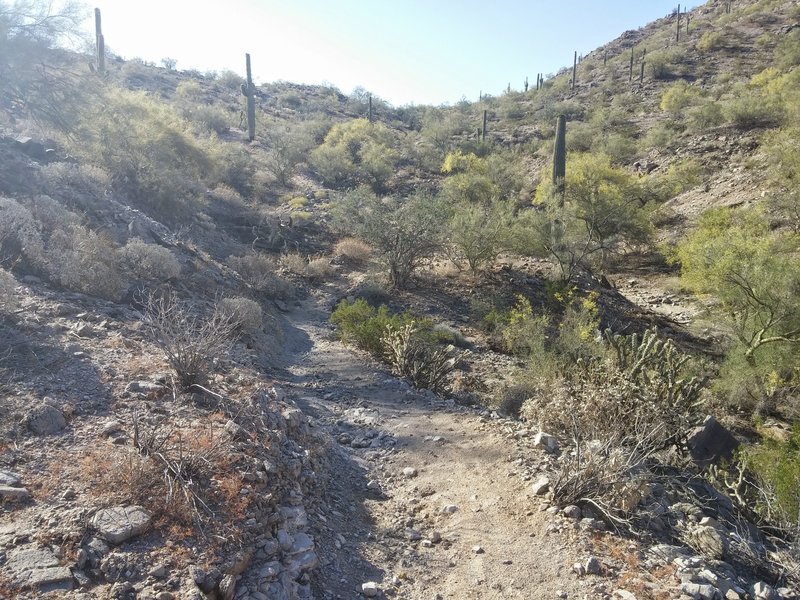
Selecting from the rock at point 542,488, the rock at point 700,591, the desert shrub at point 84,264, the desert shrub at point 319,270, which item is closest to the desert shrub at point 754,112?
the desert shrub at point 319,270

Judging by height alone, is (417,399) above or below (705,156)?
below

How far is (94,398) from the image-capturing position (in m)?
4.36

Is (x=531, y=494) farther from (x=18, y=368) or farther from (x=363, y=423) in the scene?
(x=18, y=368)

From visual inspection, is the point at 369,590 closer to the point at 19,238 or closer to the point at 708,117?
the point at 19,238

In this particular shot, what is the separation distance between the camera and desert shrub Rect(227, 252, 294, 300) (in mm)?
12125

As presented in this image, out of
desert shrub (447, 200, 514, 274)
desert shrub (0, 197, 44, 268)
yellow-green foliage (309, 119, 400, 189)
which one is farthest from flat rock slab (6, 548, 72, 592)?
yellow-green foliage (309, 119, 400, 189)

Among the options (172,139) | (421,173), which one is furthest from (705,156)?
(172,139)

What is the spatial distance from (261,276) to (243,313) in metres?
3.86

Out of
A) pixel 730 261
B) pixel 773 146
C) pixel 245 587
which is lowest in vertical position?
pixel 245 587

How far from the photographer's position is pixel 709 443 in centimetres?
613

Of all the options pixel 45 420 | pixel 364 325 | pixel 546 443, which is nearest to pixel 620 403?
pixel 546 443

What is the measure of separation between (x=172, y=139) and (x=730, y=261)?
1691cm

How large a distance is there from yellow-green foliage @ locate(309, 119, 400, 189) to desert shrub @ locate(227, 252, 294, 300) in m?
13.7

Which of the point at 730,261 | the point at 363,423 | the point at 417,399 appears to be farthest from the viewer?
the point at 730,261
